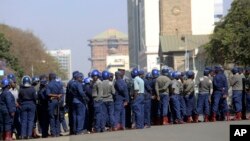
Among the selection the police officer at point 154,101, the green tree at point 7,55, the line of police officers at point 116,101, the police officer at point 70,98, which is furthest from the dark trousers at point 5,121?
the green tree at point 7,55

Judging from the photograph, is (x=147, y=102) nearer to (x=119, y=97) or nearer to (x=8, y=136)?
(x=119, y=97)

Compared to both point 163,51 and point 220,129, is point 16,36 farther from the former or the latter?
point 220,129

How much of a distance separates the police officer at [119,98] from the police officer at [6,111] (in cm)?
324

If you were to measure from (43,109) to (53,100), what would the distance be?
31.7 inches

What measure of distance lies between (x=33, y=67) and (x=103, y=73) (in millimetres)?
88659

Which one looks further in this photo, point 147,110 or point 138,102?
point 147,110

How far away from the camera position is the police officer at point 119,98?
824 inches

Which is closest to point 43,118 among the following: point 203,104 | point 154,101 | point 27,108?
point 27,108

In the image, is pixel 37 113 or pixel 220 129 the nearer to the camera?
pixel 220 129

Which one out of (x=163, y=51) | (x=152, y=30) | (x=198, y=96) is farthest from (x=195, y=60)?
(x=198, y=96)

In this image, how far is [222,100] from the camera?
22875 millimetres

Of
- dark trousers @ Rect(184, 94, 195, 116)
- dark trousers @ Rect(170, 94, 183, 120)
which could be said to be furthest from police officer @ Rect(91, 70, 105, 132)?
dark trousers @ Rect(184, 94, 195, 116)

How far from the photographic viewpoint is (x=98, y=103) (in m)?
20.4

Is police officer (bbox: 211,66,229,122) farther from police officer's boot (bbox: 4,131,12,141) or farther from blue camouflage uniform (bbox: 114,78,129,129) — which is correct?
police officer's boot (bbox: 4,131,12,141)
